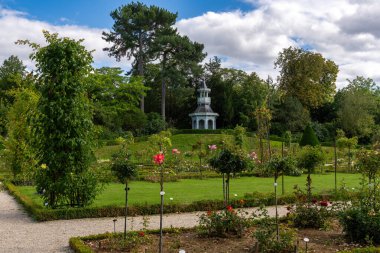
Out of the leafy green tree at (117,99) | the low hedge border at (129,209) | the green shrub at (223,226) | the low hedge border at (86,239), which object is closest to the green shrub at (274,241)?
the green shrub at (223,226)

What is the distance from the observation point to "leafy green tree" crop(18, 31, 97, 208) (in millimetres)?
11305

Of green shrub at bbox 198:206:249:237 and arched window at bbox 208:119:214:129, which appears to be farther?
arched window at bbox 208:119:214:129

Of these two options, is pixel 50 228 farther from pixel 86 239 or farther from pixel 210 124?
pixel 210 124

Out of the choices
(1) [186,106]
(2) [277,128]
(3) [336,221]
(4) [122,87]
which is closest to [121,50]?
(4) [122,87]

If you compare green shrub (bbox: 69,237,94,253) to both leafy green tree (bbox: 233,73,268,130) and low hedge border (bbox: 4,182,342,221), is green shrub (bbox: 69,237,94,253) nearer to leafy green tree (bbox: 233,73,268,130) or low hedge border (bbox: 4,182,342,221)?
low hedge border (bbox: 4,182,342,221)

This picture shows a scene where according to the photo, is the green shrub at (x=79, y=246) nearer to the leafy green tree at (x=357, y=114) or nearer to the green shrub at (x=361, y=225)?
the green shrub at (x=361, y=225)

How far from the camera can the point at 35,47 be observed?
11.7m

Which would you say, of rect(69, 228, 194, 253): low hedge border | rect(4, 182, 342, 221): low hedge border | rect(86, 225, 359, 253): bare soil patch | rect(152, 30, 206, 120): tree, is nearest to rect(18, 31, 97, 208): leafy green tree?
rect(4, 182, 342, 221): low hedge border

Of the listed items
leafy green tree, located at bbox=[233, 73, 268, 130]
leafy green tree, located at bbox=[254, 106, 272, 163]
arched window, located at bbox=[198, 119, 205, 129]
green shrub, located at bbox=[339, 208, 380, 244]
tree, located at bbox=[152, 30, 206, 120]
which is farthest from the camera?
arched window, located at bbox=[198, 119, 205, 129]

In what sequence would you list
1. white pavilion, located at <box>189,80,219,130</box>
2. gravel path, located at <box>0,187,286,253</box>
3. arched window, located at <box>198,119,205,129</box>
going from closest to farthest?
1. gravel path, located at <box>0,187,286,253</box>
2. white pavilion, located at <box>189,80,219,130</box>
3. arched window, located at <box>198,119,205,129</box>

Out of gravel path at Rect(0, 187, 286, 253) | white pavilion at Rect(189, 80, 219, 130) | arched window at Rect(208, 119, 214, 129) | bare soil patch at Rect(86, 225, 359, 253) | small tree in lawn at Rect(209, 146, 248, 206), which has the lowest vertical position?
gravel path at Rect(0, 187, 286, 253)

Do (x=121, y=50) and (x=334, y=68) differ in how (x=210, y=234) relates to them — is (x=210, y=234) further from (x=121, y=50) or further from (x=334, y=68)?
(x=334, y=68)

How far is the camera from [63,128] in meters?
11.4

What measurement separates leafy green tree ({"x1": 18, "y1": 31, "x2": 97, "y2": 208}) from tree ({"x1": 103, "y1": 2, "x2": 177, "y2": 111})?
95.2 feet
